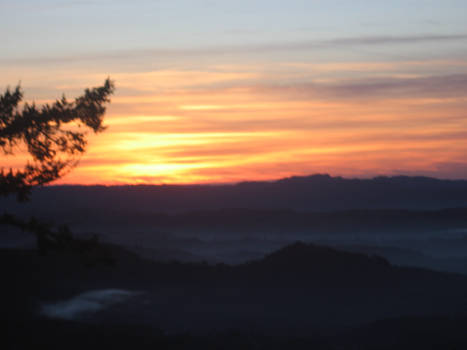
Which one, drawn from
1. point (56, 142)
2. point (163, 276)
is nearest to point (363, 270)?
point (163, 276)

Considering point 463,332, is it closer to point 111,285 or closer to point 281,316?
point 281,316

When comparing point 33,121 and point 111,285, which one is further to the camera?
point 111,285

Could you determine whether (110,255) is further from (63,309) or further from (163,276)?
(163,276)

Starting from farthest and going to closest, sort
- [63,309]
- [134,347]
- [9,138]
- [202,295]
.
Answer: [202,295], [63,309], [134,347], [9,138]

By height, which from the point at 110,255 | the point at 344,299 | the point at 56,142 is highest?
the point at 56,142

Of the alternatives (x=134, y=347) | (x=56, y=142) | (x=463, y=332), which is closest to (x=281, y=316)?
(x=463, y=332)

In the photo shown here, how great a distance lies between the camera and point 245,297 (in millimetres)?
58125

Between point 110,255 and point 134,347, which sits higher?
point 110,255

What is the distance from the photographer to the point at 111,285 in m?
58.1

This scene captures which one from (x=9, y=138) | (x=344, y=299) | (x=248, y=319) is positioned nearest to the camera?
(x=9, y=138)

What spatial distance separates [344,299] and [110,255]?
4243cm

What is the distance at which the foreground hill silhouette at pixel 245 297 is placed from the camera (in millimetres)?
38344

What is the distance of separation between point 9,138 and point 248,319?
1112 inches

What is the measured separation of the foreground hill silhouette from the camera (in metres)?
38.3
